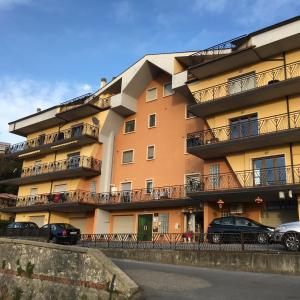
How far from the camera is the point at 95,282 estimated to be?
12.0m

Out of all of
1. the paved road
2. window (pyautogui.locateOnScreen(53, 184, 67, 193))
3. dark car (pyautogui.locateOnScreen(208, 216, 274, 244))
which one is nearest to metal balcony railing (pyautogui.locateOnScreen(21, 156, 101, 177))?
window (pyautogui.locateOnScreen(53, 184, 67, 193))

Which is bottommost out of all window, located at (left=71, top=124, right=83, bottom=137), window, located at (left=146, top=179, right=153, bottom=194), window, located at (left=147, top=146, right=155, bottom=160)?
window, located at (left=146, top=179, right=153, bottom=194)

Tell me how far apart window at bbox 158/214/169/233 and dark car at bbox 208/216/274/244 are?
7.20m

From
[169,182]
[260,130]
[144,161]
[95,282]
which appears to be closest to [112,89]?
[144,161]

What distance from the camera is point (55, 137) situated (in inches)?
1576

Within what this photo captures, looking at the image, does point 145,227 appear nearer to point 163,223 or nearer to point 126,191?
point 163,223

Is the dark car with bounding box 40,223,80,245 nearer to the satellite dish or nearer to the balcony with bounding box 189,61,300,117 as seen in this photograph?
the satellite dish

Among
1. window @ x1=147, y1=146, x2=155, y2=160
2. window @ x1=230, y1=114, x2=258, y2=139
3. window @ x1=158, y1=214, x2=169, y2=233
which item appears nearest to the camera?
window @ x1=230, y1=114, x2=258, y2=139

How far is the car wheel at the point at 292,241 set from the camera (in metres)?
16.8

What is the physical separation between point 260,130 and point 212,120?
382 centimetres

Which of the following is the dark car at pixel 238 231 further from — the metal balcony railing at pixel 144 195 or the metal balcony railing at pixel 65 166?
the metal balcony railing at pixel 65 166

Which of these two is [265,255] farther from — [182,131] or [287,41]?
[182,131]

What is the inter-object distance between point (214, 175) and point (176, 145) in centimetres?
568

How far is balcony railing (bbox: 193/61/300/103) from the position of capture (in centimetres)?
2431
